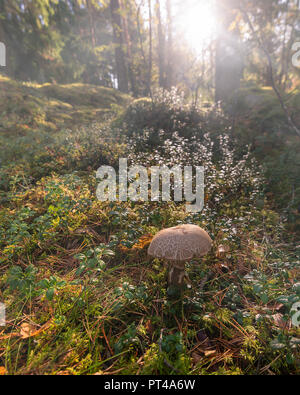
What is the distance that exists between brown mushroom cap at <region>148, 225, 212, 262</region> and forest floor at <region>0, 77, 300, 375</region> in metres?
0.51

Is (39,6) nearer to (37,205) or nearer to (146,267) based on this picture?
(37,205)

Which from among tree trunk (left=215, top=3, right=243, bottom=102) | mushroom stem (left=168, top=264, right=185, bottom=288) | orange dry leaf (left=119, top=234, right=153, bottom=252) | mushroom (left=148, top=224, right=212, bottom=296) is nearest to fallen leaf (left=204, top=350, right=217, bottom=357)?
mushroom stem (left=168, top=264, right=185, bottom=288)

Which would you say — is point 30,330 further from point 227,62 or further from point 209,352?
point 227,62

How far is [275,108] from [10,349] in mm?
8202

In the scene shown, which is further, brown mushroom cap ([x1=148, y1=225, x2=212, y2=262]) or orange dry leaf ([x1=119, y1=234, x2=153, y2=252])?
orange dry leaf ([x1=119, y1=234, x2=153, y2=252])

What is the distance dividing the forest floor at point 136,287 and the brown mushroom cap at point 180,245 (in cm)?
51

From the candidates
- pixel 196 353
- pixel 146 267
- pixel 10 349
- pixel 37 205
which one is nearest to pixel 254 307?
pixel 196 353

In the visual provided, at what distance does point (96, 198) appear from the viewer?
12.2ft

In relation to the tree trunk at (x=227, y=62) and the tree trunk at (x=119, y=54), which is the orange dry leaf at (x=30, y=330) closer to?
the tree trunk at (x=227, y=62)

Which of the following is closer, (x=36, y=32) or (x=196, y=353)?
(x=196, y=353)

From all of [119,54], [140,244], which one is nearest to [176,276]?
[140,244]

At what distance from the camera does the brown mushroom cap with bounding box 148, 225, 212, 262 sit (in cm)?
191

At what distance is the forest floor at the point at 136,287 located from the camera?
5.69ft

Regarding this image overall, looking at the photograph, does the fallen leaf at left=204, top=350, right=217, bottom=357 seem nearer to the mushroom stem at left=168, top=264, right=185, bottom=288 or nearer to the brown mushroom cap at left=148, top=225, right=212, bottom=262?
the mushroom stem at left=168, top=264, right=185, bottom=288
